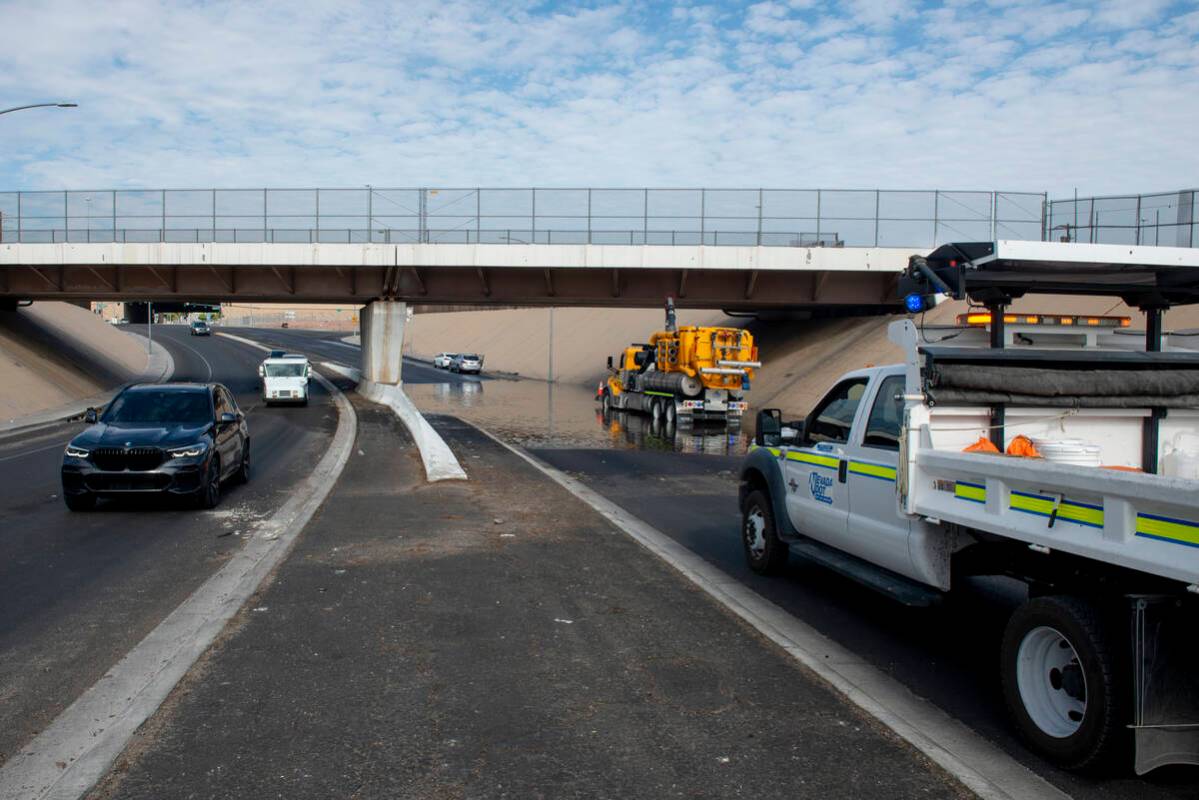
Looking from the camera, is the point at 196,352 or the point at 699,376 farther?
the point at 196,352

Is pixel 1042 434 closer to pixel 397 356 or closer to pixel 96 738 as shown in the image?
pixel 96 738

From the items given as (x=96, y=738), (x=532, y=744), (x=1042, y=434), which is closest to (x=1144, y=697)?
(x=1042, y=434)

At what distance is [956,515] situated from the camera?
5.97 meters

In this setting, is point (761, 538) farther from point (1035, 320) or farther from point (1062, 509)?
point (1062, 509)

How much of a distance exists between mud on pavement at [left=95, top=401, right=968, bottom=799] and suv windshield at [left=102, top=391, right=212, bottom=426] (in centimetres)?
525

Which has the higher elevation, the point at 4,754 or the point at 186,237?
the point at 186,237

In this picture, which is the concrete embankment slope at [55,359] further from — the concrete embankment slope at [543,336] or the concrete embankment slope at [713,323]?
the concrete embankment slope at [543,336]

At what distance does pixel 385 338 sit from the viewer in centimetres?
4322

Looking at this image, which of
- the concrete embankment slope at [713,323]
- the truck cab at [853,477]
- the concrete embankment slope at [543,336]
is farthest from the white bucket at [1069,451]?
the concrete embankment slope at [543,336]

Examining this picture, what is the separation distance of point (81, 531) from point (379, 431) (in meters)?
15.2

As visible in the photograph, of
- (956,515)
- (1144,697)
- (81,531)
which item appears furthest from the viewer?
(81,531)

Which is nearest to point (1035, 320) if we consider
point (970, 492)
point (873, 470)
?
point (873, 470)

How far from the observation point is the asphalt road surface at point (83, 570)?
6297 millimetres

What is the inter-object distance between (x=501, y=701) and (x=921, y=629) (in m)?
3.62
